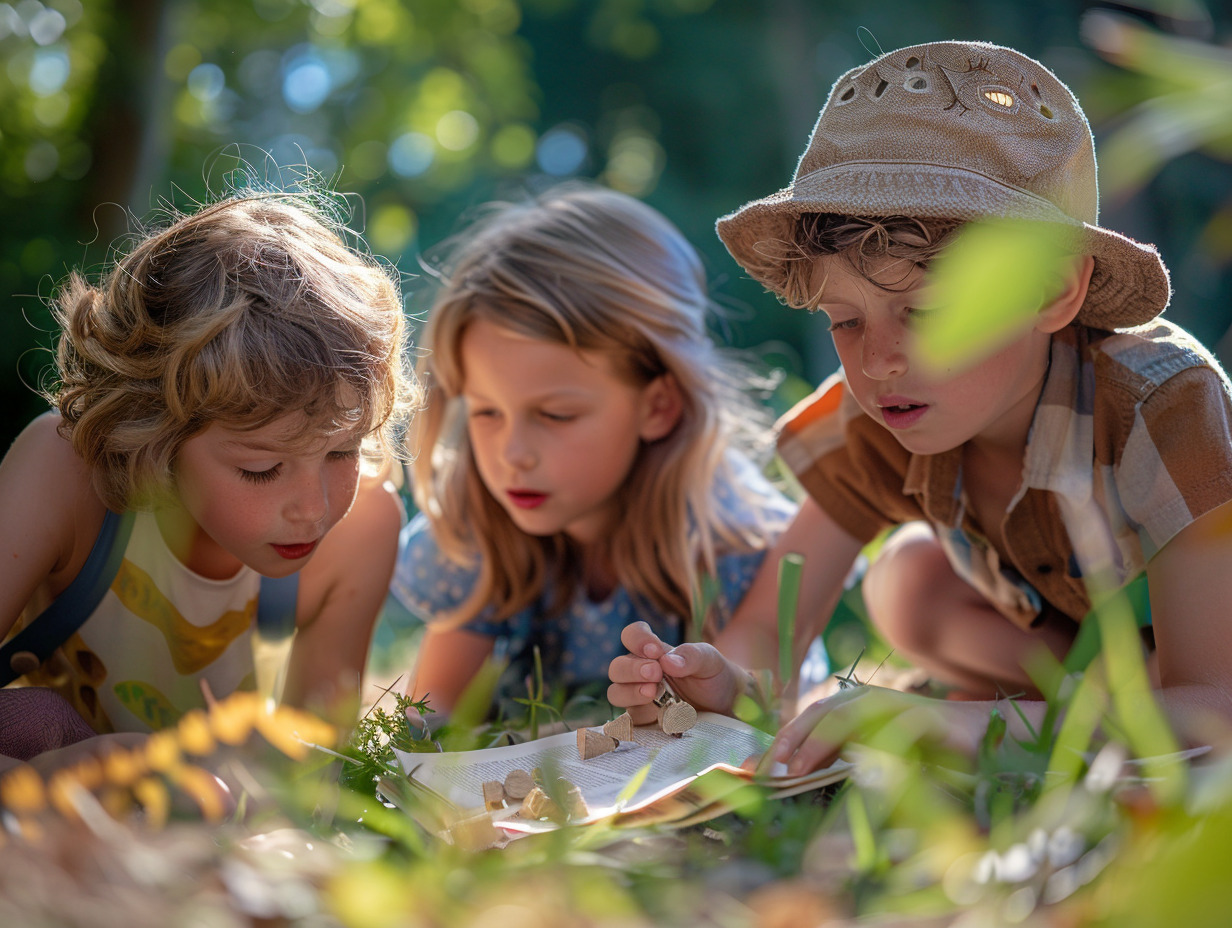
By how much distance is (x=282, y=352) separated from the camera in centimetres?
164

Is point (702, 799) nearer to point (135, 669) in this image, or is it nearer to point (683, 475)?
point (135, 669)

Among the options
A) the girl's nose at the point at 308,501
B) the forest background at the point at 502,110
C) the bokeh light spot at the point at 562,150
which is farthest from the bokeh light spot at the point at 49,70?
the bokeh light spot at the point at 562,150

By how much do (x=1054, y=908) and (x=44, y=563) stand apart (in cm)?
149

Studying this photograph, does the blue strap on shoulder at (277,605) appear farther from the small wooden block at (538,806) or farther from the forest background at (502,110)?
the small wooden block at (538,806)

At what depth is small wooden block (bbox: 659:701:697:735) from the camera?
1.38m

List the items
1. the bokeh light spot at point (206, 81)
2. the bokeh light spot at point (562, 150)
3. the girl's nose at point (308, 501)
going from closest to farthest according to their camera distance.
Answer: the girl's nose at point (308, 501), the bokeh light spot at point (206, 81), the bokeh light spot at point (562, 150)

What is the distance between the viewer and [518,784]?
1.20 m

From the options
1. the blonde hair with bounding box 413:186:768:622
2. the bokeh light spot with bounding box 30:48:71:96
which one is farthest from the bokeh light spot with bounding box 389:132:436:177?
the blonde hair with bounding box 413:186:768:622

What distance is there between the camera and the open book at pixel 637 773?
3.30ft

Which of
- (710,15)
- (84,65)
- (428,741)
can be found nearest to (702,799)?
(428,741)

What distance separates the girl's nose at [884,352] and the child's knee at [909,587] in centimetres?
82

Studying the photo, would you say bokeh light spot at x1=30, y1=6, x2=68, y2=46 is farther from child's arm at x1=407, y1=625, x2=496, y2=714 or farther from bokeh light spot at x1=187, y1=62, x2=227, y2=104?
child's arm at x1=407, y1=625, x2=496, y2=714

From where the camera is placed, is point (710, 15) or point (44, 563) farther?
point (710, 15)

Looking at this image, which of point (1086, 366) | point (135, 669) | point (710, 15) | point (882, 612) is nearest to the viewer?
point (1086, 366)
